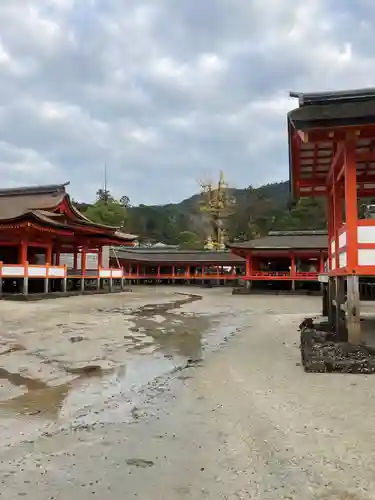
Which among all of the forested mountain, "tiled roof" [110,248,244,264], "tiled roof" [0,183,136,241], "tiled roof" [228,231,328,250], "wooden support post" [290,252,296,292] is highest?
the forested mountain

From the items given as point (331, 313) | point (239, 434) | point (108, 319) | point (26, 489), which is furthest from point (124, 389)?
point (108, 319)

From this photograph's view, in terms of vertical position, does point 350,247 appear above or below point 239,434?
above

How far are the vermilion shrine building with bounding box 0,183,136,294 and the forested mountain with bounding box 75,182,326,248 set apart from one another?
26.6 meters

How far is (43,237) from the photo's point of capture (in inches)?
1072

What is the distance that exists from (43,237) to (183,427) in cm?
2416

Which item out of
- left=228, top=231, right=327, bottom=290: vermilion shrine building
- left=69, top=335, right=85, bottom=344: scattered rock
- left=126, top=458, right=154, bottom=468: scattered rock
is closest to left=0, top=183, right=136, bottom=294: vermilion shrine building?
left=228, top=231, right=327, bottom=290: vermilion shrine building

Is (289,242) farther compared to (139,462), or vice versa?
(289,242)

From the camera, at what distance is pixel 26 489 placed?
3.39m

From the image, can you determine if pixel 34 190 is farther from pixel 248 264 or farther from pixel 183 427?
pixel 183 427

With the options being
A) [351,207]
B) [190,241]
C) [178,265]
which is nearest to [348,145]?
[351,207]

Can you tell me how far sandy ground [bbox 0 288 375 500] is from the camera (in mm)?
3479

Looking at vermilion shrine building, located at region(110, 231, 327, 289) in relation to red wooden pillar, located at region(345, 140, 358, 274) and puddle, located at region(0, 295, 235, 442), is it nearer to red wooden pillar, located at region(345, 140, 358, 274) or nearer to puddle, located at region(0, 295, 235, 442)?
puddle, located at region(0, 295, 235, 442)

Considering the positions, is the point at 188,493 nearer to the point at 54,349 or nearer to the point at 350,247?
the point at 350,247

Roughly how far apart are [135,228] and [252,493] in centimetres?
8202
